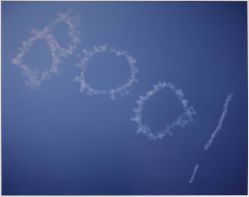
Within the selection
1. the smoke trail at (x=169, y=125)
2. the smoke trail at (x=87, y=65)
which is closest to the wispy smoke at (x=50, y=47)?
the smoke trail at (x=87, y=65)

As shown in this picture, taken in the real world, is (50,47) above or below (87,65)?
above

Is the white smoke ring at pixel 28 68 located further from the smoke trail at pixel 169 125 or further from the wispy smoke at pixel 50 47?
the smoke trail at pixel 169 125

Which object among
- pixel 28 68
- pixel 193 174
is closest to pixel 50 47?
pixel 28 68

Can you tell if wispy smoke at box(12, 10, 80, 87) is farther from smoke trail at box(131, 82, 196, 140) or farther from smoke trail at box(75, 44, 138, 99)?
smoke trail at box(131, 82, 196, 140)

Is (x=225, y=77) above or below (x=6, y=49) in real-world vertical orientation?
below

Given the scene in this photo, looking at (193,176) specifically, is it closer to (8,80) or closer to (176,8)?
(176,8)

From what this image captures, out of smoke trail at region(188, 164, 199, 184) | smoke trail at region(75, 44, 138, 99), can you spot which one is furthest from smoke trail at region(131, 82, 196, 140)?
smoke trail at region(188, 164, 199, 184)

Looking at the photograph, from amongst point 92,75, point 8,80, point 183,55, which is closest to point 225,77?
point 183,55

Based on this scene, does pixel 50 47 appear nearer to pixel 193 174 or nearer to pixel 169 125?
pixel 169 125
